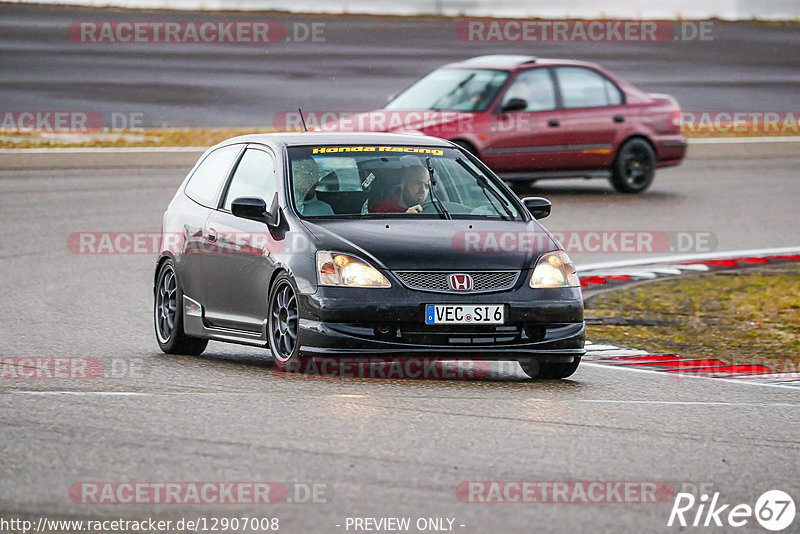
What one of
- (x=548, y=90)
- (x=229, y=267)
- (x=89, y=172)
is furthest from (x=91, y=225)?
(x=229, y=267)

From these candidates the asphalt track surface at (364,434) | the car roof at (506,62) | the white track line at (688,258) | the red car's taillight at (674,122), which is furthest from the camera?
the red car's taillight at (674,122)

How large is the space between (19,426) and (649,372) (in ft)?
14.0

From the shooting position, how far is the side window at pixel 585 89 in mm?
20250

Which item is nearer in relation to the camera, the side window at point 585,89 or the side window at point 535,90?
the side window at point 535,90

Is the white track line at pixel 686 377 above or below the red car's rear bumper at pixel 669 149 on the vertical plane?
below

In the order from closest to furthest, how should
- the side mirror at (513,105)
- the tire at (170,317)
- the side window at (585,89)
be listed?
the tire at (170,317) → the side mirror at (513,105) → the side window at (585,89)

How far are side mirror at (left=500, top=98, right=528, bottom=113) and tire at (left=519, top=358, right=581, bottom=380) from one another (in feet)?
32.8

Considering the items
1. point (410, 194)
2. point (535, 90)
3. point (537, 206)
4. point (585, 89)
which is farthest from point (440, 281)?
point (585, 89)

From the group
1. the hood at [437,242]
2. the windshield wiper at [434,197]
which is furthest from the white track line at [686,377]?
the windshield wiper at [434,197]

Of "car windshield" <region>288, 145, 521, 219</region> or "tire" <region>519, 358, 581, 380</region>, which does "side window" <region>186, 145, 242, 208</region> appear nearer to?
"car windshield" <region>288, 145, 521, 219</region>

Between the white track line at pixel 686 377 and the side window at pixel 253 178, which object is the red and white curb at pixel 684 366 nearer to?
the white track line at pixel 686 377

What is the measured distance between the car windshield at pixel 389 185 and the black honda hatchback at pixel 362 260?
0.01 metres

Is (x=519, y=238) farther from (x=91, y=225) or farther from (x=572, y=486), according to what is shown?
(x=91, y=225)

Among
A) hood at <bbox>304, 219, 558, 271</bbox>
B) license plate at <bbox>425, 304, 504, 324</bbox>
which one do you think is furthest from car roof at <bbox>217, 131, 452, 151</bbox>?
license plate at <bbox>425, 304, 504, 324</bbox>
